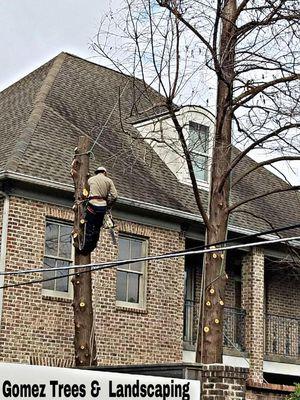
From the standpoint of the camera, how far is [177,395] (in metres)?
10.3

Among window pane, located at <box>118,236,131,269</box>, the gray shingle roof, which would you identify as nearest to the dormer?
the gray shingle roof

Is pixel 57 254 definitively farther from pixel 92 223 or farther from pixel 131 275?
pixel 92 223

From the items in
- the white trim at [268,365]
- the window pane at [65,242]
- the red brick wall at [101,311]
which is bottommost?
the white trim at [268,365]

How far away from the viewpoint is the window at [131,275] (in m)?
19.0

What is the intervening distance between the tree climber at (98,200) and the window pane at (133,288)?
5.83 meters

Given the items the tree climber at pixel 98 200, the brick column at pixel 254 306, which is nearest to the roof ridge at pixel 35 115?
the tree climber at pixel 98 200

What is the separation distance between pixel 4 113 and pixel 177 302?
6328 mm

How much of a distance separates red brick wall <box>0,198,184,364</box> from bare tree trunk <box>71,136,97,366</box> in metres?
3.08

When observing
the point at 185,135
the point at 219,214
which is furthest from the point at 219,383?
the point at 185,135

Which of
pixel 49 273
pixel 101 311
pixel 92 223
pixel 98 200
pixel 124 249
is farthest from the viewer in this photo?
pixel 124 249

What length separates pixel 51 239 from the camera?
58.6 feet

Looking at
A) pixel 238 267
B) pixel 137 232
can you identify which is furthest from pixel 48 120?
pixel 238 267

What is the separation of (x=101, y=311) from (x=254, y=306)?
4547 millimetres

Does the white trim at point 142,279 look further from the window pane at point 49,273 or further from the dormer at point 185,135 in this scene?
the dormer at point 185,135
